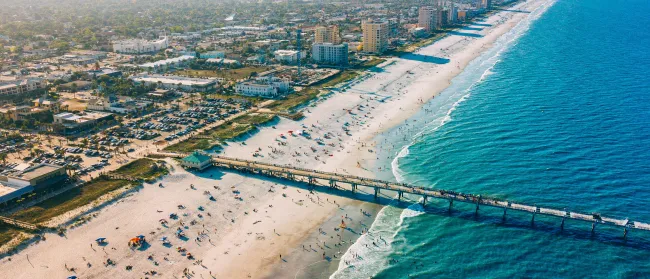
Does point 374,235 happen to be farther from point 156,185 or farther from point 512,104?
point 512,104

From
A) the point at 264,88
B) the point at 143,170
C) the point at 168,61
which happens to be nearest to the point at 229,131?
the point at 143,170

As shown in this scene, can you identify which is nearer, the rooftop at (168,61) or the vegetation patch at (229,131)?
the vegetation patch at (229,131)

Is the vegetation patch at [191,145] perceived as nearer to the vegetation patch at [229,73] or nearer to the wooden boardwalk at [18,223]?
the wooden boardwalk at [18,223]

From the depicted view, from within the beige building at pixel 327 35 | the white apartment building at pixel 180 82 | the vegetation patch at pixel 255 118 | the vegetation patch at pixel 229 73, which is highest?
the beige building at pixel 327 35

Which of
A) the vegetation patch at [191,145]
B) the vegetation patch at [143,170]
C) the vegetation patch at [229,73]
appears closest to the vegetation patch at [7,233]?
the vegetation patch at [143,170]

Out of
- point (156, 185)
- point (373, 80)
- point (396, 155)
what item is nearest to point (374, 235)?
point (396, 155)

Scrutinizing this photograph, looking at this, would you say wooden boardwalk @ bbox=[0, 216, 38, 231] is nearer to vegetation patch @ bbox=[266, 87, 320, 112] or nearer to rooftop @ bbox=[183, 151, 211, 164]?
rooftop @ bbox=[183, 151, 211, 164]
